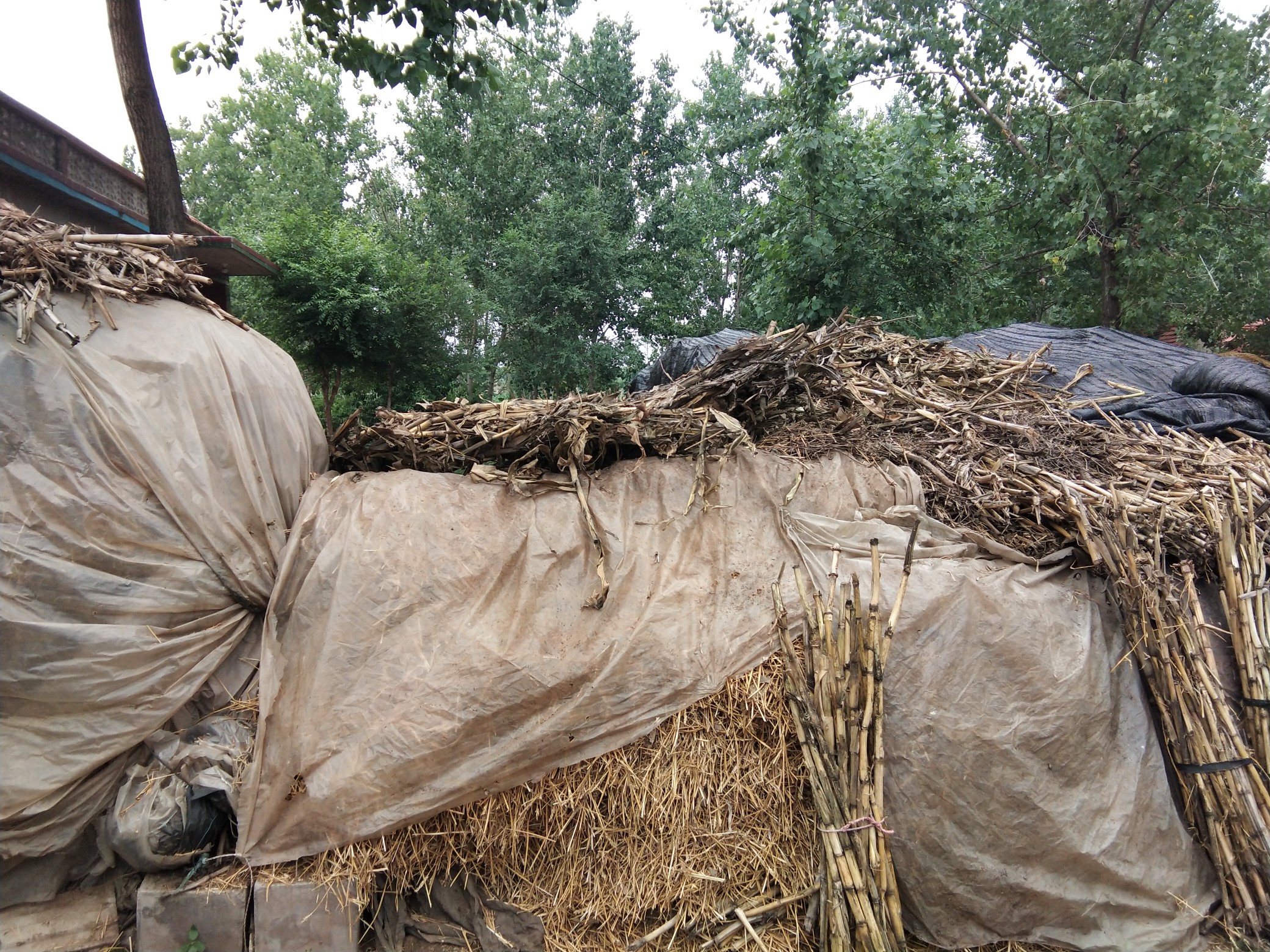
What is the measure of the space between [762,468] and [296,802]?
90.5 inches

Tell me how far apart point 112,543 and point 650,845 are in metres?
2.29

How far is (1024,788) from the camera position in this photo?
3000mm

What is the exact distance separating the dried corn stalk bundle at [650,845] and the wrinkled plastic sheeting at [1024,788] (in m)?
0.46

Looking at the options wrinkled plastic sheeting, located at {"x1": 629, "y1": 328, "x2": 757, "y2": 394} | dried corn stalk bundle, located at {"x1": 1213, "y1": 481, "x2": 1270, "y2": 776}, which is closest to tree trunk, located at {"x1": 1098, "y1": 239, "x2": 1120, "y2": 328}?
wrinkled plastic sheeting, located at {"x1": 629, "y1": 328, "x2": 757, "y2": 394}

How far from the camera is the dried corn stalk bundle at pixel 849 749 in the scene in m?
2.86

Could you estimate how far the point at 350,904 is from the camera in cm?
292

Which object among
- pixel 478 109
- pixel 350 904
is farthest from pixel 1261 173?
pixel 478 109

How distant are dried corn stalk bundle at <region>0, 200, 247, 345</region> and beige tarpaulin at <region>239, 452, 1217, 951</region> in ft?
3.88

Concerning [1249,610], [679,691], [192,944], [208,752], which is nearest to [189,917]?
[192,944]

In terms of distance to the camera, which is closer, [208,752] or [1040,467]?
[208,752]

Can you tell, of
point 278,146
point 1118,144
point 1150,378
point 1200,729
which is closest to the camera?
point 1200,729

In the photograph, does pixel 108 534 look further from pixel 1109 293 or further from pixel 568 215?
pixel 568 215

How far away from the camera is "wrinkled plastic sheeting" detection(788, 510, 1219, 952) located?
298 centimetres

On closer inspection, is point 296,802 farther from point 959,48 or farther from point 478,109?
point 478,109
